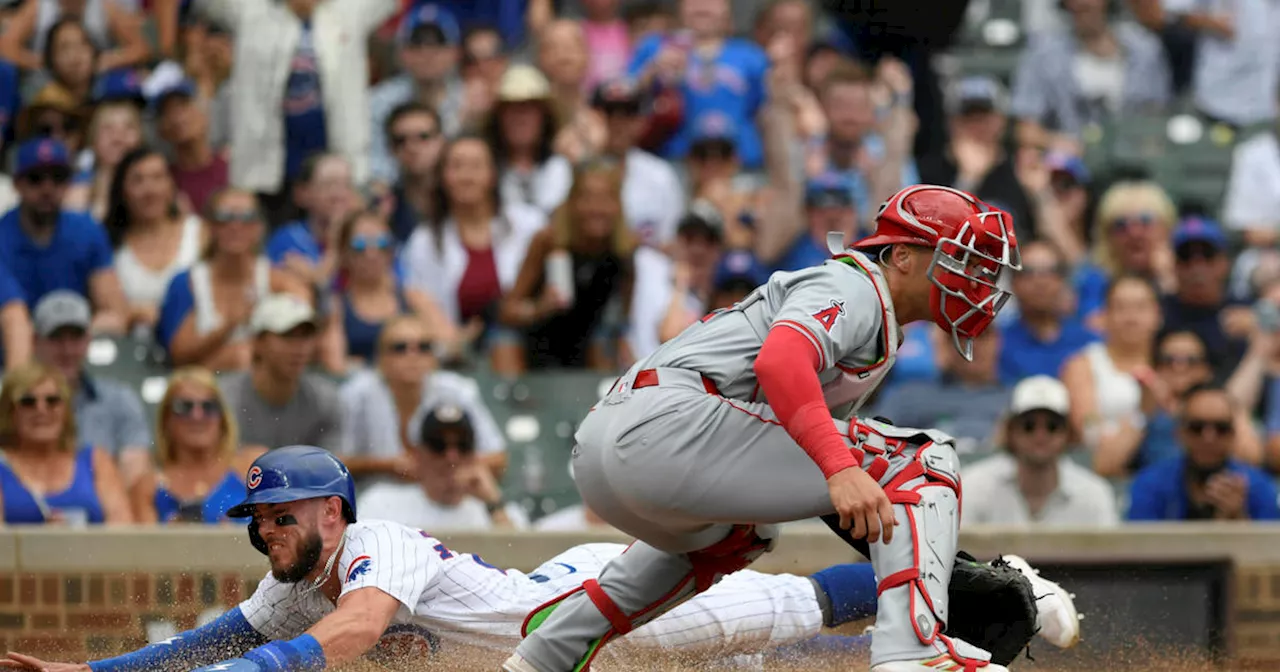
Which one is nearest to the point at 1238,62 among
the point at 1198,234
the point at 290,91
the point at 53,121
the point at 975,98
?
the point at 975,98

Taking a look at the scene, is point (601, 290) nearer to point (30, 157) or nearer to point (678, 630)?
point (30, 157)

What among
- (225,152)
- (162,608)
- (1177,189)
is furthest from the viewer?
(1177,189)

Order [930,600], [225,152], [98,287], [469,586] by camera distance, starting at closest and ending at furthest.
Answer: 1. [930,600]
2. [469,586]
3. [98,287]
4. [225,152]

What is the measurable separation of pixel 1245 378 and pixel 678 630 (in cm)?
437

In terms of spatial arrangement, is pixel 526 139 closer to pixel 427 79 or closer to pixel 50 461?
pixel 427 79

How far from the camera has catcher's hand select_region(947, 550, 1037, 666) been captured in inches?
201

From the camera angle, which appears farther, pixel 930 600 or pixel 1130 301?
pixel 1130 301

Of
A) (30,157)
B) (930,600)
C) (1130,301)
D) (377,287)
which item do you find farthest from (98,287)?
(930,600)

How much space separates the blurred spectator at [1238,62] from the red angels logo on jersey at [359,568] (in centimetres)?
774

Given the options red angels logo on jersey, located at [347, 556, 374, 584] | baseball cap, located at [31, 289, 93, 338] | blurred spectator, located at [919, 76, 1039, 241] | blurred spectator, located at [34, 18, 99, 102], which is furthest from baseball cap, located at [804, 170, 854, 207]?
red angels logo on jersey, located at [347, 556, 374, 584]

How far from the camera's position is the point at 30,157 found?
→ 8992 mm

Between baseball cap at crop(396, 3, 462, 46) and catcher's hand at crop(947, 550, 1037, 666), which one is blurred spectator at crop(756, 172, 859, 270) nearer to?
baseball cap at crop(396, 3, 462, 46)

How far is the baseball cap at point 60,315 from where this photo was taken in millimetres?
8234

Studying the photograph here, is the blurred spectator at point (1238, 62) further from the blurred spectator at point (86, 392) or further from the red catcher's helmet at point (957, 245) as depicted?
the red catcher's helmet at point (957, 245)
